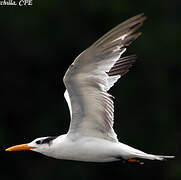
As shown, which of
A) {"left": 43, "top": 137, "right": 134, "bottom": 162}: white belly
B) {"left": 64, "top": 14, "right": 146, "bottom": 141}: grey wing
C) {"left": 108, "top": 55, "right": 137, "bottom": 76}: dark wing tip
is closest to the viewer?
{"left": 64, "top": 14, "right": 146, "bottom": 141}: grey wing

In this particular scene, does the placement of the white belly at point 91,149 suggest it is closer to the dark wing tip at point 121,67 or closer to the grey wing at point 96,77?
the grey wing at point 96,77

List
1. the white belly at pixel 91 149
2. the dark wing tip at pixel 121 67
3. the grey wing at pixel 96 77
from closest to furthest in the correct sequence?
the grey wing at pixel 96 77
the white belly at pixel 91 149
the dark wing tip at pixel 121 67

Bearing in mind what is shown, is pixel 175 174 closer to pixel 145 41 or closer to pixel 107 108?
pixel 145 41

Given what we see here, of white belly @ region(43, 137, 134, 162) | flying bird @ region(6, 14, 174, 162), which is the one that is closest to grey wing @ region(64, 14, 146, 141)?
flying bird @ region(6, 14, 174, 162)

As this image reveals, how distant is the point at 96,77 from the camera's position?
568 cm

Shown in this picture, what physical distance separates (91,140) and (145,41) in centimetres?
804

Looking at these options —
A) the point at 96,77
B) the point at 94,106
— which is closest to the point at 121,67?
the point at 94,106

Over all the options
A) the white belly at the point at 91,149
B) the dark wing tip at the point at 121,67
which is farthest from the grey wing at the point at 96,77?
the dark wing tip at the point at 121,67

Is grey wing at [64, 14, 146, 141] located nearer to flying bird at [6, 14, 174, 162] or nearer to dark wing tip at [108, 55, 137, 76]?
flying bird at [6, 14, 174, 162]

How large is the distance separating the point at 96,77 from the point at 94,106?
11.5 inches

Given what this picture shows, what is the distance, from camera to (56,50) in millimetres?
13609

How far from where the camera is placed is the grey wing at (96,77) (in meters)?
5.60

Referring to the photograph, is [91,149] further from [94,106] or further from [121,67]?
[121,67]

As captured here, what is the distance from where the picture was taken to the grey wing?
5598mm
